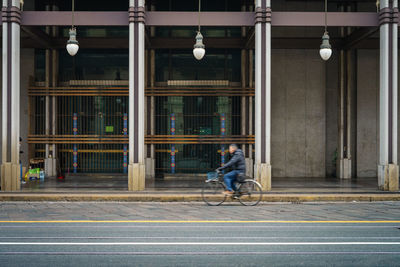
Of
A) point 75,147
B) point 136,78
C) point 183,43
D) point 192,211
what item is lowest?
point 192,211

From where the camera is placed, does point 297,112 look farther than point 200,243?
Yes

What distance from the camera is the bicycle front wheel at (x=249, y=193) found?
1111 centimetres

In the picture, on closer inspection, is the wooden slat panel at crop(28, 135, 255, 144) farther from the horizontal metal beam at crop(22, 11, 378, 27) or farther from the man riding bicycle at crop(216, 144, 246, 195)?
the man riding bicycle at crop(216, 144, 246, 195)

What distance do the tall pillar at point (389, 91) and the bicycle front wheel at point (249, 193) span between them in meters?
4.95

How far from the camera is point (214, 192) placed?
439 inches

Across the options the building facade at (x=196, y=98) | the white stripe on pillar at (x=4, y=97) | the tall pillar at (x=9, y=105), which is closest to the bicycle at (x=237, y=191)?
the building facade at (x=196, y=98)

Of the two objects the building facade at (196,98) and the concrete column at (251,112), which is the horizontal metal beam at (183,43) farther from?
the concrete column at (251,112)

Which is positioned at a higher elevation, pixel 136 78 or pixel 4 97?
pixel 136 78

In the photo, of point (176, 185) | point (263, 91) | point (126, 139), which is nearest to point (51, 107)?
point (126, 139)

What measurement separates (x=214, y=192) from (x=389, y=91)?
693 cm

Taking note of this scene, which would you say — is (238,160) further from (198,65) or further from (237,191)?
(198,65)

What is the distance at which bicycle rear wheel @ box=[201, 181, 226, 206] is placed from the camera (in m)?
11.2

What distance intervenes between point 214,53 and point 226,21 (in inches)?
191

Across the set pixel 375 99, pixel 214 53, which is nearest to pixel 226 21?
pixel 214 53
